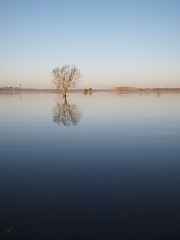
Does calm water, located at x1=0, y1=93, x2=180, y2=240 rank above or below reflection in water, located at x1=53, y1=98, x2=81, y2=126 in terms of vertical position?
below

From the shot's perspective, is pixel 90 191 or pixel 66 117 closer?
pixel 90 191

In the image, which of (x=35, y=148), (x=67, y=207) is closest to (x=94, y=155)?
(x=35, y=148)

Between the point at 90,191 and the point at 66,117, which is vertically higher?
the point at 66,117

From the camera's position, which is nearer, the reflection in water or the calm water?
the calm water

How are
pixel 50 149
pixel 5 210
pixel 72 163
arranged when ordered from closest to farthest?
1. pixel 5 210
2. pixel 72 163
3. pixel 50 149

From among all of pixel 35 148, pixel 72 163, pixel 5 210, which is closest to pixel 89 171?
pixel 72 163

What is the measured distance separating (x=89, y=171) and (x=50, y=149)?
3121 mm

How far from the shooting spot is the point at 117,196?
4.83 metres

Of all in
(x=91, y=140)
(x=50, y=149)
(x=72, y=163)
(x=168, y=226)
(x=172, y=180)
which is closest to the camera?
(x=168, y=226)

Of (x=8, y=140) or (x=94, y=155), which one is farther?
(x=8, y=140)

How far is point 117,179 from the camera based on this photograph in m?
5.74

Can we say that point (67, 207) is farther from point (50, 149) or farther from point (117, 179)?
point (50, 149)

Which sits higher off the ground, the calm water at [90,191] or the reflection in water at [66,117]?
the reflection in water at [66,117]

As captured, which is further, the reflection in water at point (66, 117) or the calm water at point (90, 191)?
the reflection in water at point (66, 117)
